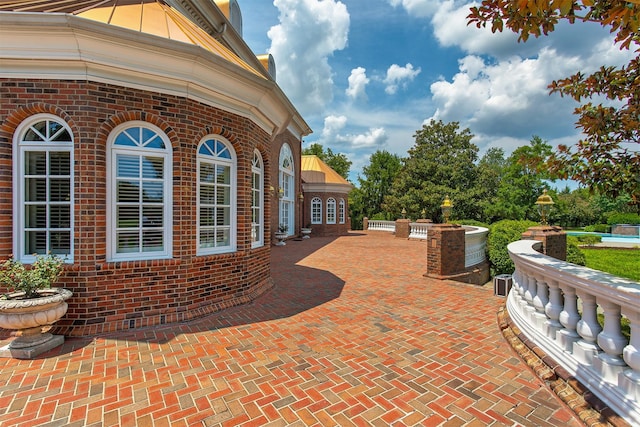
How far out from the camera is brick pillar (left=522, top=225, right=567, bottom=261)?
8.96 meters

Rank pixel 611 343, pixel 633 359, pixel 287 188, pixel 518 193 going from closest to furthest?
1. pixel 633 359
2. pixel 611 343
3. pixel 287 188
4. pixel 518 193

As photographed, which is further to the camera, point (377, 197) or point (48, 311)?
point (377, 197)

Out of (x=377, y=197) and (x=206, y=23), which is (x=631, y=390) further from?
(x=377, y=197)

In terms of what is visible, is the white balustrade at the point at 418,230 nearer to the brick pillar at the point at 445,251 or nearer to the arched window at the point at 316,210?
the arched window at the point at 316,210

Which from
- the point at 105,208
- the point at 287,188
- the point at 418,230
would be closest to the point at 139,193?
the point at 105,208

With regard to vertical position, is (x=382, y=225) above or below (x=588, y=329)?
above

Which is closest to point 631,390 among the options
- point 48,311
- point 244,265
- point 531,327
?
point 531,327

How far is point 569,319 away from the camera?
3.17 m

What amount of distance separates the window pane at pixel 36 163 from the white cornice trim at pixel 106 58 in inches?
42.8

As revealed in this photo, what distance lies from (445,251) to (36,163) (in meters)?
8.71

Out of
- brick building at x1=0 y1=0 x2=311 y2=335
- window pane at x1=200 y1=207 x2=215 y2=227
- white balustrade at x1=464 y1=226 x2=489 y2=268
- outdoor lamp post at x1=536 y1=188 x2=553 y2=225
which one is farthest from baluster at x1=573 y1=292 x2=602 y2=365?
outdoor lamp post at x1=536 y1=188 x2=553 y2=225

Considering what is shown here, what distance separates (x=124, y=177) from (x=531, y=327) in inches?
240

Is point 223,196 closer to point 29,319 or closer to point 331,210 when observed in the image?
point 29,319

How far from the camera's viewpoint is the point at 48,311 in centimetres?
402
